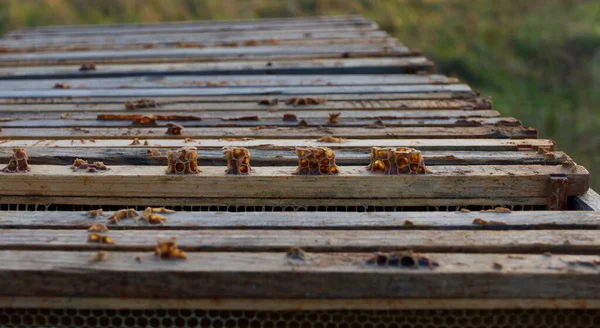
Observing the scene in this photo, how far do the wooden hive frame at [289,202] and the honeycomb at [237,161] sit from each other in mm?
60

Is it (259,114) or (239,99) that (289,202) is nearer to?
(259,114)

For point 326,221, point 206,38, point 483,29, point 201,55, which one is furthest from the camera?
point 483,29

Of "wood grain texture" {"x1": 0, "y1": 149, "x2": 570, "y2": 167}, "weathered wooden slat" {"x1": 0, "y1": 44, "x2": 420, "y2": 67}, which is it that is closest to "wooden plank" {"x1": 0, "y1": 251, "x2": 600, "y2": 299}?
"wood grain texture" {"x1": 0, "y1": 149, "x2": 570, "y2": 167}

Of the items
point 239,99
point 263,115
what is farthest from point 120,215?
point 239,99

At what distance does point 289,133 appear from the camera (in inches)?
142

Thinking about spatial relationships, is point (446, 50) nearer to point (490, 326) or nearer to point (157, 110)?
point (157, 110)

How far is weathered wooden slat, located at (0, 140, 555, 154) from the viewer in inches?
128

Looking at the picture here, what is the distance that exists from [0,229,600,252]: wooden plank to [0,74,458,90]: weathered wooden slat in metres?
2.64

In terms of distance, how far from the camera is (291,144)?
3.32m

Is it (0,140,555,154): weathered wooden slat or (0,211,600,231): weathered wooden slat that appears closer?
(0,211,600,231): weathered wooden slat

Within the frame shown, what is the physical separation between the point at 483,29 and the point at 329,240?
11824mm

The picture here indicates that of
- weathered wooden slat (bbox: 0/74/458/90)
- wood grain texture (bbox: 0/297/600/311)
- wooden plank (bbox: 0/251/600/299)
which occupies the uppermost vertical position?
weathered wooden slat (bbox: 0/74/458/90)

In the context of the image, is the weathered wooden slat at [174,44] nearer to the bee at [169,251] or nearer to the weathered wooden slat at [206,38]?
the weathered wooden slat at [206,38]

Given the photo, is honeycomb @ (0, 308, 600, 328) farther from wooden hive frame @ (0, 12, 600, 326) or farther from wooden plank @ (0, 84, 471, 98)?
wooden plank @ (0, 84, 471, 98)
